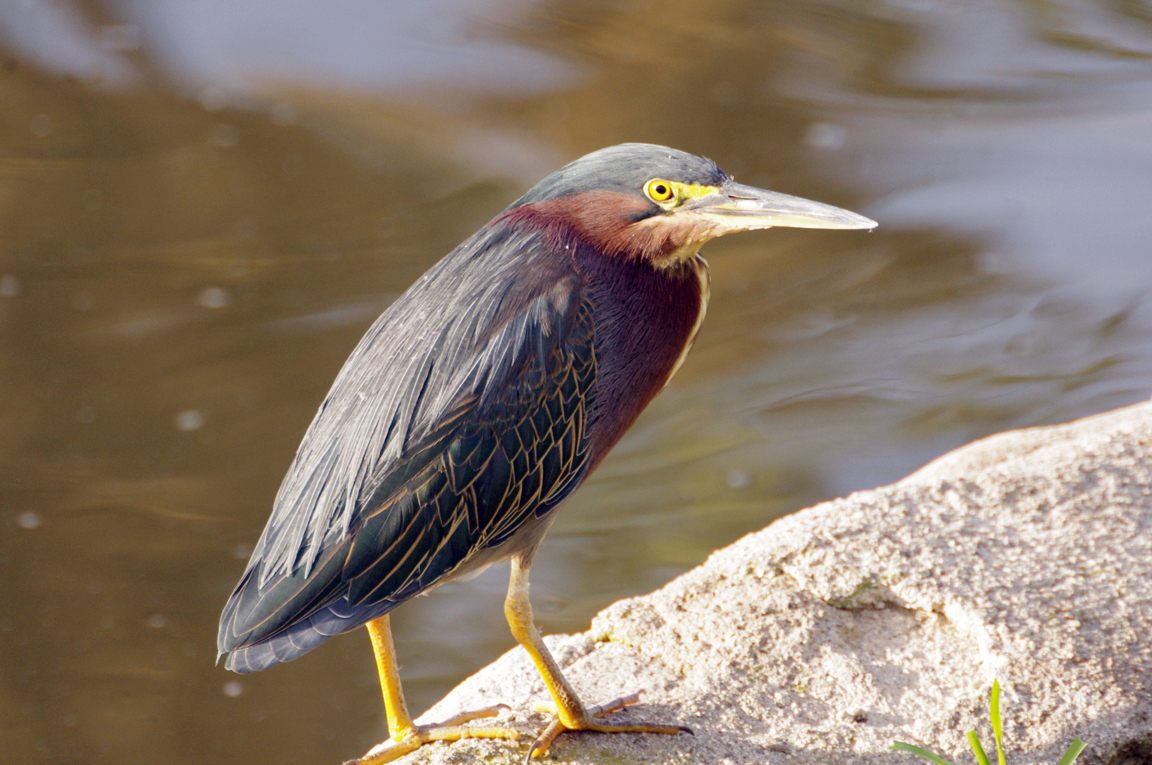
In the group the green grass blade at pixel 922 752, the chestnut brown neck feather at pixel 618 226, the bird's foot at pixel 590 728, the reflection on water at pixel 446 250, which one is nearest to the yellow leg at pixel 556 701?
the bird's foot at pixel 590 728

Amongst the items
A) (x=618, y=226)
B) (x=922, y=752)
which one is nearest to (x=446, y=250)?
(x=618, y=226)

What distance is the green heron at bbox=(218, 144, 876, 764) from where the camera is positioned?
7.64 ft

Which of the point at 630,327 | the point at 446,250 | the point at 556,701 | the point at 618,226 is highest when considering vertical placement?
the point at 618,226

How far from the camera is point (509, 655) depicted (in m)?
2.97

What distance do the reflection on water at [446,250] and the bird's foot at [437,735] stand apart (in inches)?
65.9

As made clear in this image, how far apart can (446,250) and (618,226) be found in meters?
3.82

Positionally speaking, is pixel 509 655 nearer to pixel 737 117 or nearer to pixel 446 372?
pixel 446 372

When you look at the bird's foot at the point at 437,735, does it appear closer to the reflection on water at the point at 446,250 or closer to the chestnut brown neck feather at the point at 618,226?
the chestnut brown neck feather at the point at 618,226

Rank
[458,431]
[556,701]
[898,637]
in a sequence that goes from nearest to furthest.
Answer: [458,431] < [556,701] < [898,637]

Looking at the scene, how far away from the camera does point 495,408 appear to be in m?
2.38

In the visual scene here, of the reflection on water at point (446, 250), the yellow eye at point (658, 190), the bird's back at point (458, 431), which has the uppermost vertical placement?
the yellow eye at point (658, 190)

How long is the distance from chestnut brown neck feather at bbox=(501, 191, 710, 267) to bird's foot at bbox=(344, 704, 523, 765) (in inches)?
42.8

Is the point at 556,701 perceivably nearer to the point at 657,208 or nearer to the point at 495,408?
the point at 495,408

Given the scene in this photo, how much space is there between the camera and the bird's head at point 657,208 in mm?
2412
